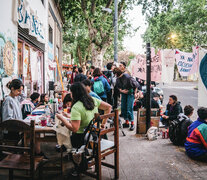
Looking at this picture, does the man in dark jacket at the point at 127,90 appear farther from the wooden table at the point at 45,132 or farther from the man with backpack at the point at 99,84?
the wooden table at the point at 45,132

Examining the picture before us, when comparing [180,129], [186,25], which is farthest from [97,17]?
[186,25]

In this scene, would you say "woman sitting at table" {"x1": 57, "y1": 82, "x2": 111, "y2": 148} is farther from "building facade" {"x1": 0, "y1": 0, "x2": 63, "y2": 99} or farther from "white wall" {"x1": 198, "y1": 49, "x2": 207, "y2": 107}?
"white wall" {"x1": 198, "y1": 49, "x2": 207, "y2": 107}

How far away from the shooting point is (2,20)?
4.83 meters

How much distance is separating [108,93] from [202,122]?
12.1ft

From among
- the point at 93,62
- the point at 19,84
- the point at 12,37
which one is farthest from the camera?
the point at 93,62

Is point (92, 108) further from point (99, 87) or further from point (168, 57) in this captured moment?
point (168, 57)

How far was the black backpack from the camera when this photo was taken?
5324 mm

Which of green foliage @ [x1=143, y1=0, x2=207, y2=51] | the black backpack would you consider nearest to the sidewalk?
the black backpack

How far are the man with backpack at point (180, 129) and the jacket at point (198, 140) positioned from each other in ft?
2.43

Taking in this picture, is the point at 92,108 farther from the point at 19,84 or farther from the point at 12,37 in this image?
the point at 12,37

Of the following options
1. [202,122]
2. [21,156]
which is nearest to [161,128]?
[202,122]

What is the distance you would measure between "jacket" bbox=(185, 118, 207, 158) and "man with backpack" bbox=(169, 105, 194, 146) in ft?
2.43

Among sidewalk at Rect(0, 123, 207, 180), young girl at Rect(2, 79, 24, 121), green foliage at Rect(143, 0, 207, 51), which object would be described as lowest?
sidewalk at Rect(0, 123, 207, 180)

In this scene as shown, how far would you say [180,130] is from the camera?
17.7 feet
